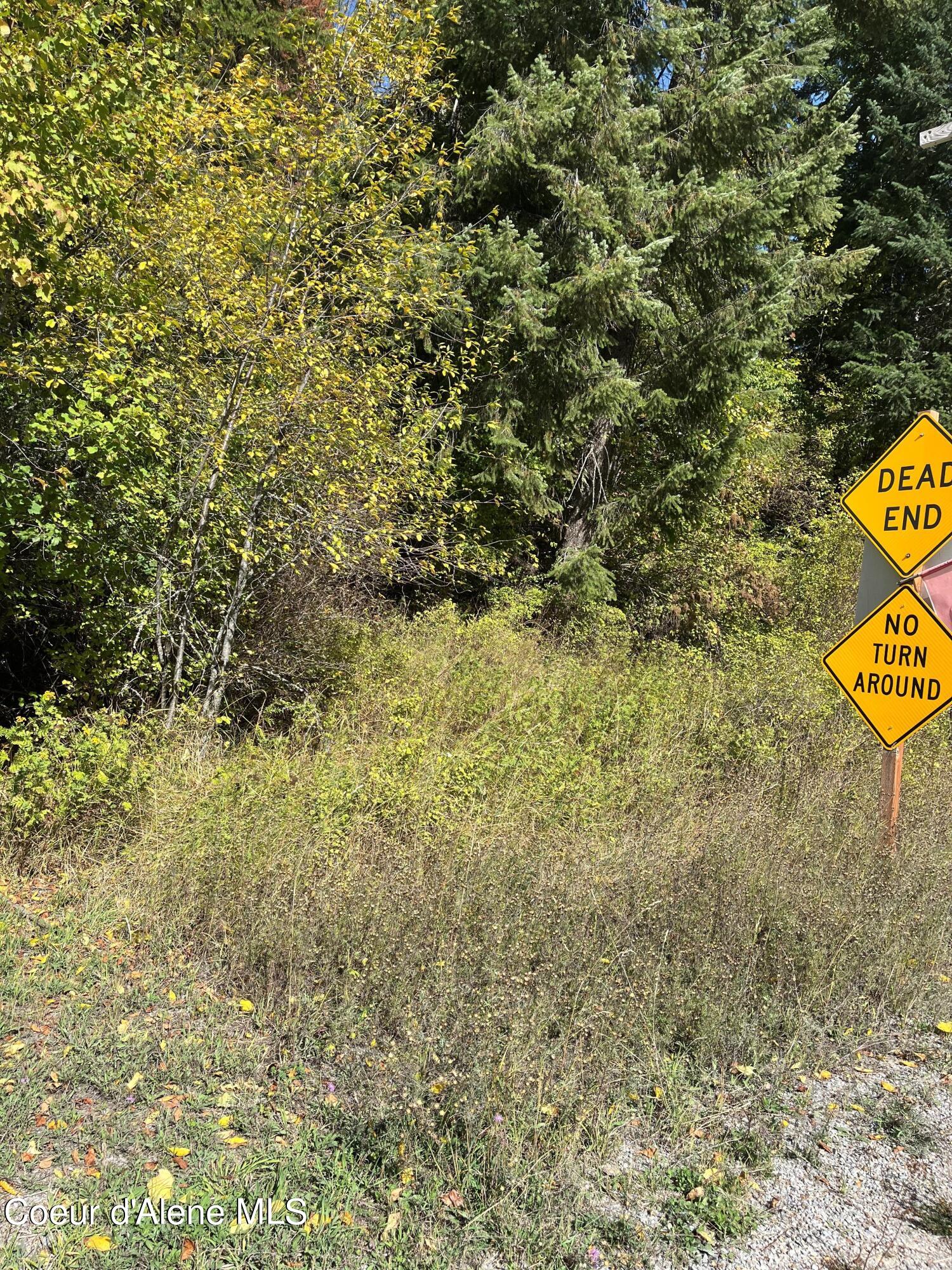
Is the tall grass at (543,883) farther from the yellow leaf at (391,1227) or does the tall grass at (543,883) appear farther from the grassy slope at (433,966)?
the yellow leaf at (391,1227)

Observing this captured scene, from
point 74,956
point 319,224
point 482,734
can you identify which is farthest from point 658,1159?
point 319,224

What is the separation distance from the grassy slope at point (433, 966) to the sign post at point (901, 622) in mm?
741

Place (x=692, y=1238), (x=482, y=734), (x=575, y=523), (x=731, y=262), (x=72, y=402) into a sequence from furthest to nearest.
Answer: (x=575, y=523)
(x=731, y=262)
(x=482, y=734)
(x=72, y=402)
(x=692, y=1238)

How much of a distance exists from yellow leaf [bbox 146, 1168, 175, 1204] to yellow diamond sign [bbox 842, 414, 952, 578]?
16.3ft

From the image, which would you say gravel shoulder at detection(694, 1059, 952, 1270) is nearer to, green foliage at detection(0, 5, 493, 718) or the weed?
the weed

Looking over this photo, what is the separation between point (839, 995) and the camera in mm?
3797

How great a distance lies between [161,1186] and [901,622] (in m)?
4.84

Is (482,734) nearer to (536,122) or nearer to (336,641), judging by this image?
(336,641)

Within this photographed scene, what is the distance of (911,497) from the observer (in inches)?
203

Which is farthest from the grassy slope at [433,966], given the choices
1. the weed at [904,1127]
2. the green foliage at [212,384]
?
the green foliage at [212,384]

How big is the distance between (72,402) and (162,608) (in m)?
1.47

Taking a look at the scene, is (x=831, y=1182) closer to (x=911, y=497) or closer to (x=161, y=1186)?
(x=161, y=1186)

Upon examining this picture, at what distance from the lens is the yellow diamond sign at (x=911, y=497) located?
16.4 ft

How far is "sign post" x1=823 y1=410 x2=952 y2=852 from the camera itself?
4.98 meters
